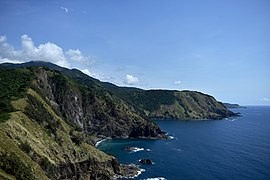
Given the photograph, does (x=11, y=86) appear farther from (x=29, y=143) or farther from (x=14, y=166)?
(x=14, y=166)

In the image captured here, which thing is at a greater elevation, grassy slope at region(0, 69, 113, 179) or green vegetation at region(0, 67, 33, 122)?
green vegetation at region(0, 67, 33, 122)

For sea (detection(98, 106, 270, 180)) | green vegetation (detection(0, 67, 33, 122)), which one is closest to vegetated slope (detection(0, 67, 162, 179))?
green vegetation (detection(0, 67, 33, 122))

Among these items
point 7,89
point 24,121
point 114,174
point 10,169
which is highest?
point 7,89

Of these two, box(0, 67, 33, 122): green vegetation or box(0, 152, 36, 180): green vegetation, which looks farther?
box(0, 67, 33, 122): green vegetation

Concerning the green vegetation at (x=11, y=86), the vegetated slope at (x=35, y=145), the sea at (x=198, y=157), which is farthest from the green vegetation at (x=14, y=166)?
the sea at (x=198, y=157)

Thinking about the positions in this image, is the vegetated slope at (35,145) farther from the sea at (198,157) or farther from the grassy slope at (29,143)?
the sea at (198,157)

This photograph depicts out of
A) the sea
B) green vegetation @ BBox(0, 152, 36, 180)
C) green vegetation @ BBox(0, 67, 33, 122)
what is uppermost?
green vegetation @ BBox(0, 67, 33, 122)

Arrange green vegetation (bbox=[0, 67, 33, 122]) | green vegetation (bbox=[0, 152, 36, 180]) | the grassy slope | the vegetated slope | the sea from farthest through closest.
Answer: the sea < green vegetation (bbox=[0, 67, 33, 122]) < the vegetated slope < the grassy slope < green vegetation (bbox=[0, 152, 36, 180])

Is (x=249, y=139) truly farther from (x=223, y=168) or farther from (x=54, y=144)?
(x=54, y=144)

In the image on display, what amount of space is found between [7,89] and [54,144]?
4359 centimetres

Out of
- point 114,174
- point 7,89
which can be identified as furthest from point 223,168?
point 7,89

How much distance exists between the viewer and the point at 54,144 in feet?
332

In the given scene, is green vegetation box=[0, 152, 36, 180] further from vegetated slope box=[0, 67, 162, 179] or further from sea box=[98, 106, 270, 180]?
sea box=[98, 106, 270, 180]

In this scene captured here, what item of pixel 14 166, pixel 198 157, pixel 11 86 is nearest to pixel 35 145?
pixel 14 166
